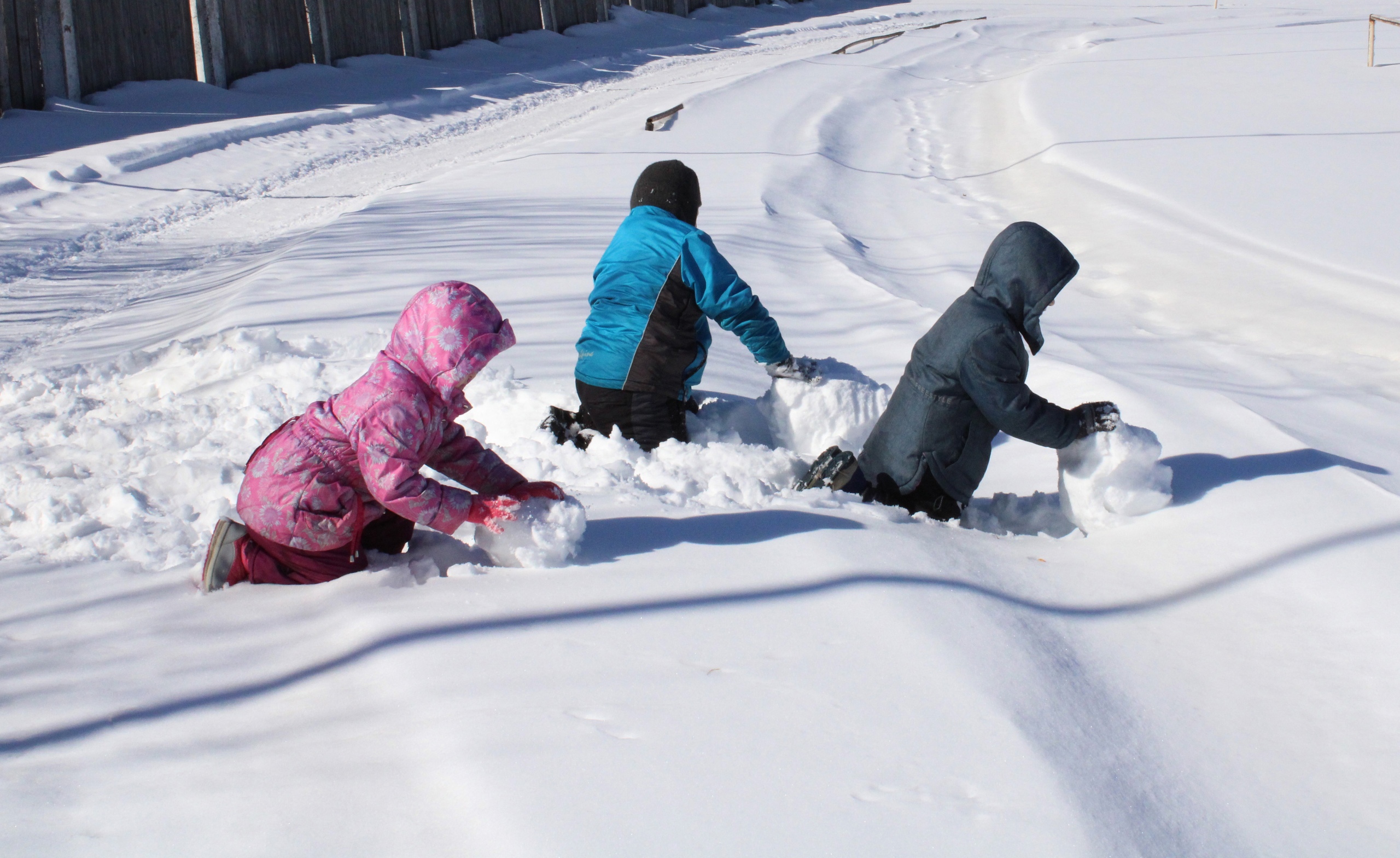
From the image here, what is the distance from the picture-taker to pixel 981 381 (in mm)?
2734

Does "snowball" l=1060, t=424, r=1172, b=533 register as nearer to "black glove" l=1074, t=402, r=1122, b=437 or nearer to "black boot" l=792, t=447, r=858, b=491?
"black glove" l=1074, t=402, r=1122, b=437

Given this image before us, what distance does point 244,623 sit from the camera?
2.13 m

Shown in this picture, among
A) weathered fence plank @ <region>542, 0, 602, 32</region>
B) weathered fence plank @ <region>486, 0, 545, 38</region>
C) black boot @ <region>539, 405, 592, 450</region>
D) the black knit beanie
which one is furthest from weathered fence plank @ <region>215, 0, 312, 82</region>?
black boot @ <region>539, 405, 592, 450</region>

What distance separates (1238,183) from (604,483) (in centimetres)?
610

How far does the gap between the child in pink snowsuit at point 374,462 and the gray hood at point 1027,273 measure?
1294mm

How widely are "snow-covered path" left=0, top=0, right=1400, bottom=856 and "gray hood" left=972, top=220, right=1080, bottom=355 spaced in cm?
61

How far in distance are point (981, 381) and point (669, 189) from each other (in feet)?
4.04

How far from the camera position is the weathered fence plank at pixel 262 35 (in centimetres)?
1284

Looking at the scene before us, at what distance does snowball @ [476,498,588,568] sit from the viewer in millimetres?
2266

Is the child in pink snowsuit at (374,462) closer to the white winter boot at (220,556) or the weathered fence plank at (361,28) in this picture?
the white winter boot at (220,556)

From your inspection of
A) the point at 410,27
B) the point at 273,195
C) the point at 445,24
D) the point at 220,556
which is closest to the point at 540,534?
the point at 220,556

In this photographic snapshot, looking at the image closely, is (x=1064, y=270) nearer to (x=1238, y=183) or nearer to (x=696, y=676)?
(x=696, y=676)

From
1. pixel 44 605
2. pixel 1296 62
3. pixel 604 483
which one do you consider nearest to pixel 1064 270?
pixel 604 483

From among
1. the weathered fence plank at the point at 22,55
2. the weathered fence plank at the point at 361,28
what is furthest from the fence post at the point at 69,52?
the weathered fence plank at the point at 361,28
